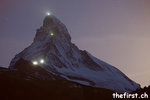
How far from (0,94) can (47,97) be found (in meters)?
17.8

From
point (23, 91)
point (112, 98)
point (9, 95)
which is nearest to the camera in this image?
point (9, 95)

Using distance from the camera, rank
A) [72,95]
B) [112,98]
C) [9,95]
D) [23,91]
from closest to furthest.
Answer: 1. [9,95]
2. [23,91]
3. [72,95]
4. [112,98]

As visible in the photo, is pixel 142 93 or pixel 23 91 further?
pixel 142 93

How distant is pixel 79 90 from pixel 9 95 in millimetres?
35632

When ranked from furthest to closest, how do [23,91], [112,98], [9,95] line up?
[112,98] → [23,91] → [9,95]

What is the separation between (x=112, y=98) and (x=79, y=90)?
1538cm

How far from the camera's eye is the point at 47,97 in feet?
338

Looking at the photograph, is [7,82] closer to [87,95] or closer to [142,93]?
[87,95]

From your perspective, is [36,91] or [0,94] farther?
[36,91]

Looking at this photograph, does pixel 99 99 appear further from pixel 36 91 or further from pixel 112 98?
pixel 36 91

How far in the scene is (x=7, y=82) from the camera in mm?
109562

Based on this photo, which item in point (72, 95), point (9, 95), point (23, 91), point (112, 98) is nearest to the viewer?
point (9, 95)

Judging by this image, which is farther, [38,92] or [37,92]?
[38,92]

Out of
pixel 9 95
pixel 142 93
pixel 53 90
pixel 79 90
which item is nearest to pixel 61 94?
pixel 53 90
